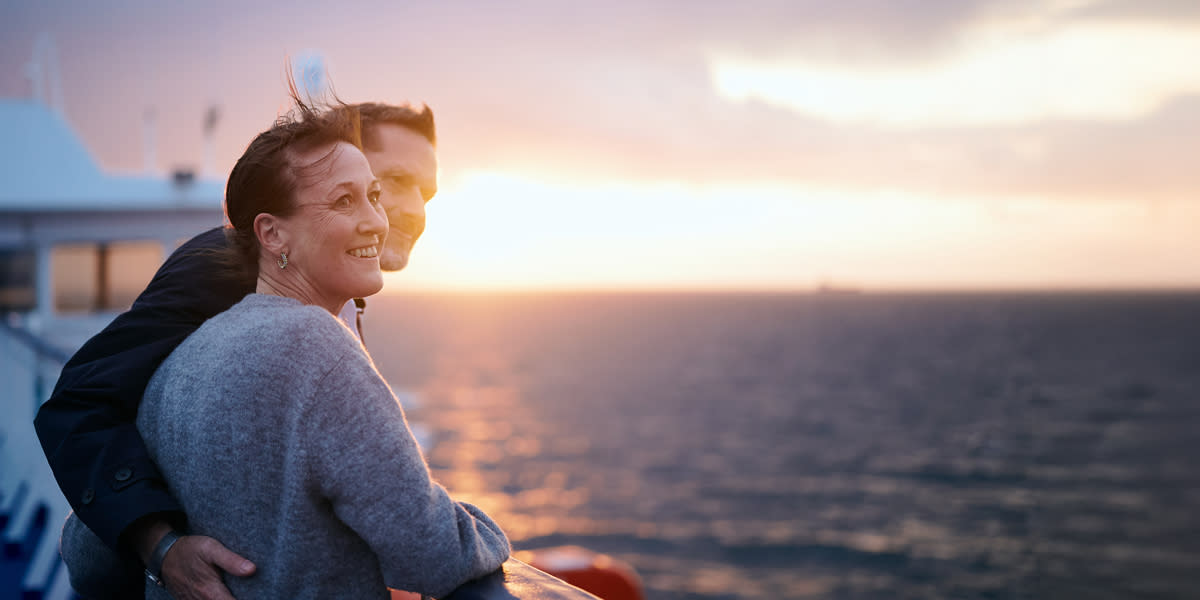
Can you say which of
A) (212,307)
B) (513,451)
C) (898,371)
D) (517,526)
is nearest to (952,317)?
(898,371)

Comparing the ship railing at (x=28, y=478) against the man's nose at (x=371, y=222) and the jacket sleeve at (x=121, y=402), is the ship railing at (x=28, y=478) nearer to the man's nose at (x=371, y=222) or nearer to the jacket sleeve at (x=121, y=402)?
the jacket sleeve at (x=121, y=402)

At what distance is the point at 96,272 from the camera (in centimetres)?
987

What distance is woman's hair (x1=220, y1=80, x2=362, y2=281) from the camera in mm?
1699

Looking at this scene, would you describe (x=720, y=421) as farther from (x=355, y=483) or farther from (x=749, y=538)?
(x=355, y=483)

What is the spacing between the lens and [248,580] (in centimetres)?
161

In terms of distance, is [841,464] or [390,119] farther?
[841,464]

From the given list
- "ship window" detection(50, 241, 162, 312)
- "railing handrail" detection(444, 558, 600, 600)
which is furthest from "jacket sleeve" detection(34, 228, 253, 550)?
"ship window" detection(50, 241, 162, 312)

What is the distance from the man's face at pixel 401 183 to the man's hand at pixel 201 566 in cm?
113

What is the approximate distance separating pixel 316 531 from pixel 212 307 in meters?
0.67

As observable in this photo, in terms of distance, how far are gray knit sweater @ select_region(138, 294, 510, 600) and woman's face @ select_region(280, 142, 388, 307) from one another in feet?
0.38

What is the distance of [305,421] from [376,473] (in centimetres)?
15

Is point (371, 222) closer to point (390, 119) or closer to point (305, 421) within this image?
point (305, 421)

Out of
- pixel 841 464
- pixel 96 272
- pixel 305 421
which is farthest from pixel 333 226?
pixel 841 464

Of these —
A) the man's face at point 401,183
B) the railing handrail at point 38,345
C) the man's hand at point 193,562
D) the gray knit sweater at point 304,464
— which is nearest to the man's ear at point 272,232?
the gray knit sweater at point 304,464
